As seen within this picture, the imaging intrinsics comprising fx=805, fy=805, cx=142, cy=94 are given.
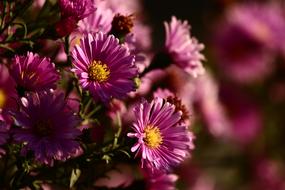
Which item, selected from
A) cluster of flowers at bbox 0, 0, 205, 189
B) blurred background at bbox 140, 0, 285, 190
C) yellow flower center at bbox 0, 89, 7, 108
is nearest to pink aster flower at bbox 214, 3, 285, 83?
blurred background at bbox 140, 0, 285, 190

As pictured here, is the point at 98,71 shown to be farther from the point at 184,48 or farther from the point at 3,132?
the point at 184,48

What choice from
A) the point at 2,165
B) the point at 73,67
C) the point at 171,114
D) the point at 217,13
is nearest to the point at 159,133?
the point at 171,114

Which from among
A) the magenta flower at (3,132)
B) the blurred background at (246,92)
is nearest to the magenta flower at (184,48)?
the magenta flower at (3,132)

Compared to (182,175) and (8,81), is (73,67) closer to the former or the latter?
(8,81)

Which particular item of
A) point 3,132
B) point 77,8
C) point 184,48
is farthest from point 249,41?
point 3,132

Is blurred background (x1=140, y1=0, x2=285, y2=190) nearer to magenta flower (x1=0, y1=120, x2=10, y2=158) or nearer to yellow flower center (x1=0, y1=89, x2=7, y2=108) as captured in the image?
yellow flower center (x1=0, y1=89, x2=7, y2=108)

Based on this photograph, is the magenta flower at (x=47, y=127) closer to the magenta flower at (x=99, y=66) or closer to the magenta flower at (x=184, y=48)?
the magenta flower at (x=99, y=66)
